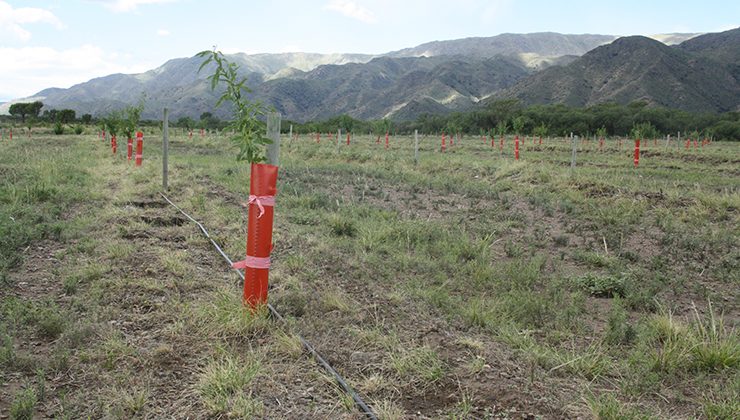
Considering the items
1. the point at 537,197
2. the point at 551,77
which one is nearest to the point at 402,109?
the point at 551,77

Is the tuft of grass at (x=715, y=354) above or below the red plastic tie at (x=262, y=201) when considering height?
below

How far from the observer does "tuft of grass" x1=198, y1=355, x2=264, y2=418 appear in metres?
3.06

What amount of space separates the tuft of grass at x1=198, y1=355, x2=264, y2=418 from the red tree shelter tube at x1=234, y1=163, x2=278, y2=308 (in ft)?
2.36

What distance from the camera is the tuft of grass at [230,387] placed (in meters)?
3.06

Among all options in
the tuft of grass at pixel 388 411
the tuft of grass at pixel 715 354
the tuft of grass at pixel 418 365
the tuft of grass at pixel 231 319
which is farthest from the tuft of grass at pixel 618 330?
the tuft of grass at pixel 231 319

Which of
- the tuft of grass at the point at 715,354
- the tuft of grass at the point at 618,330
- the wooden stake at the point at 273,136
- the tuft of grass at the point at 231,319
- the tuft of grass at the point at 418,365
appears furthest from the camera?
the wooden stake at the point at 273,136

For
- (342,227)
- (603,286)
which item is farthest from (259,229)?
(342,227)

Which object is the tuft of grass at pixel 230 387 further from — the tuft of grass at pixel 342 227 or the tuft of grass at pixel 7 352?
the tuft of grass at pixel 342 227

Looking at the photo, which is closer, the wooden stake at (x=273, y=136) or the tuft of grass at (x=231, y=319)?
the tuft of grass at (x=231, y=319)

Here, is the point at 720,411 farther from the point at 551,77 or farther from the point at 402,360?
the point at 551,77

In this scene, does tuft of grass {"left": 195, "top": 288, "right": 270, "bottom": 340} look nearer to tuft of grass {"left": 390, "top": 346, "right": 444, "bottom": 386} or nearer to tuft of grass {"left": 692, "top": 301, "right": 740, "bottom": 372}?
tuft of grass {"left": 390, "top": 346, "right": 444, "bottom": 386}

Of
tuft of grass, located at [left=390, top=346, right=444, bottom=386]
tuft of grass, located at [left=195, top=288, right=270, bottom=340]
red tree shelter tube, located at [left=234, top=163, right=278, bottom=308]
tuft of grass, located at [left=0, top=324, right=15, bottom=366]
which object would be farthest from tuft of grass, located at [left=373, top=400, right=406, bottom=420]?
tuft of grass, located at [left=0, top=324, right=15, bottom=366]

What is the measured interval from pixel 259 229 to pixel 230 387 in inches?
51.0

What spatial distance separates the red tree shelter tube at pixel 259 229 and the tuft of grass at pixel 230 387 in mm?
720
